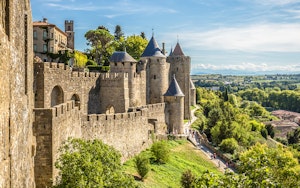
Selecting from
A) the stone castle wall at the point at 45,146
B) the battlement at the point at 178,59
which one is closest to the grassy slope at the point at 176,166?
the stone castle wall at the point at 45,146

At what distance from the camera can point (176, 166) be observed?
32594mm

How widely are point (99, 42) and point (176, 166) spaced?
133ft

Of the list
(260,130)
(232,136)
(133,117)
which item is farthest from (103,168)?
(260,130)

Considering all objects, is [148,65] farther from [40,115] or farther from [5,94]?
[5,94]

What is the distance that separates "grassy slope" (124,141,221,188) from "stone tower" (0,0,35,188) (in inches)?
439

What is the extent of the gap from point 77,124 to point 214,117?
119ft

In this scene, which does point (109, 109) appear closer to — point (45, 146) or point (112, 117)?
point (112, 117)

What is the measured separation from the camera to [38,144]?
16062mm

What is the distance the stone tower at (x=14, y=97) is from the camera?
973 centimetres

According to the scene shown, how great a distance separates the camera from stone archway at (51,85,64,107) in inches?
1115

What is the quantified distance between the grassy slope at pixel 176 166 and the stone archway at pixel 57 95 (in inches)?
294

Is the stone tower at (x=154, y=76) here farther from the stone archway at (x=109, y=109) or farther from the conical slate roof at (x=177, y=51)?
the stone archway at (x=109, y=109)

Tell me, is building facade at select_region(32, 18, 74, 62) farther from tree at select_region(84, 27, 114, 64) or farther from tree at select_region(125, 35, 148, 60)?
tree at select_region(125, 35, 148, 60)

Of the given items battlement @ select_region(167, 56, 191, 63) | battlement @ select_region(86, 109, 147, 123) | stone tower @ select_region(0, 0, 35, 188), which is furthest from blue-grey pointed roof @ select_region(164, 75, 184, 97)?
stone tower @ select_region(0, 0, 35, 188)
